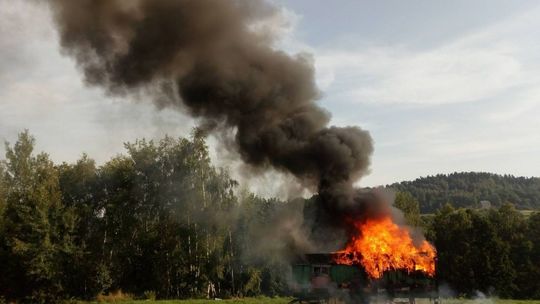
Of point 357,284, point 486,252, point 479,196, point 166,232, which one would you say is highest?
point 479,196

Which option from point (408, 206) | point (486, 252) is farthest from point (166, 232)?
point (486, 252)

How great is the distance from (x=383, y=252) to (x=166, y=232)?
26.6 m

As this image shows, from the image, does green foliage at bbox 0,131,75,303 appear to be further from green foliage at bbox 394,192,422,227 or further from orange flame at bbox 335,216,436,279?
green foliage at bbox 394,192,422,227

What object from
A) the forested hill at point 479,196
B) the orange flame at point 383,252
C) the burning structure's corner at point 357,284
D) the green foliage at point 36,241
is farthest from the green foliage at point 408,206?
the forested hill at point 479,196

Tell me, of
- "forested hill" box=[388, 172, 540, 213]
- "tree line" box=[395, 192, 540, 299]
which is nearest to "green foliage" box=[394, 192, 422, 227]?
"tree line" box=[395, 192, 540, 299]

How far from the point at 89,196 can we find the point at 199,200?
11138 mm

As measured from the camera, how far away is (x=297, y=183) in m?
28.5

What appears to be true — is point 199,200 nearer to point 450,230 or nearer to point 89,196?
point 89,196

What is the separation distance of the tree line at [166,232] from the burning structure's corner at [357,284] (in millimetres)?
16512

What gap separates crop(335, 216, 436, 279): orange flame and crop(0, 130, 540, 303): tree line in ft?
55.2

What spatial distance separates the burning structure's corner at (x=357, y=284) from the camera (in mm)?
24203

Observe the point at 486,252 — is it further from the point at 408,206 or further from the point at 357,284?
the point at 357,284

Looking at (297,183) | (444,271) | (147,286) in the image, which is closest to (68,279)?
(147,286)

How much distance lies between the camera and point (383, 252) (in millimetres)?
25234
